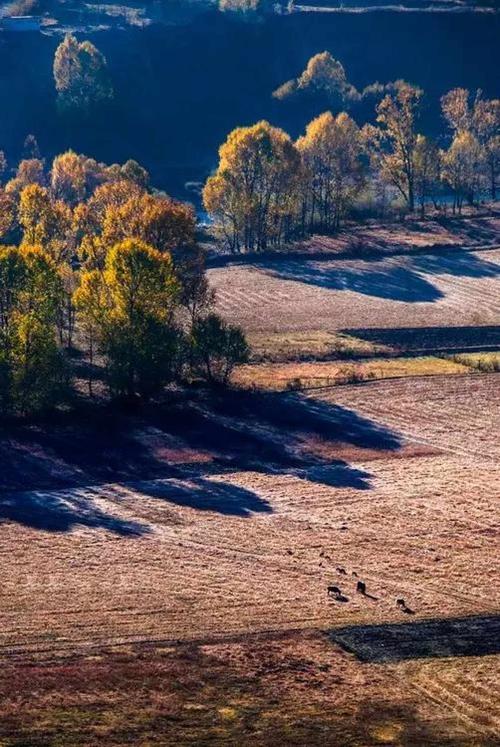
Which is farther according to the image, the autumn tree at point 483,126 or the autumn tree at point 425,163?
the autumn tree at point 483,126

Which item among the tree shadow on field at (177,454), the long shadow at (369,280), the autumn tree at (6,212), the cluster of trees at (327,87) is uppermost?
the cluster of trees at (327,87)

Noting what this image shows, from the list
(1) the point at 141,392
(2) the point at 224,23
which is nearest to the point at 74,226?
(1) the point at 141,392

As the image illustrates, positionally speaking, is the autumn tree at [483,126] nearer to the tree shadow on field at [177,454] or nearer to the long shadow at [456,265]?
the long shadow at [456,265]

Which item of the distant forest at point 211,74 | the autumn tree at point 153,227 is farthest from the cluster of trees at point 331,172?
the autumn tree at point 153,227

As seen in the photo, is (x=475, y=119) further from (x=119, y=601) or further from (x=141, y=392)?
(x=119, y=601)

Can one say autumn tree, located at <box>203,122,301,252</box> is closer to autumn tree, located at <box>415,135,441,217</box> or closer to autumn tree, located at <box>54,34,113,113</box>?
autumn tree, located at <box>415,135,441,217</box>

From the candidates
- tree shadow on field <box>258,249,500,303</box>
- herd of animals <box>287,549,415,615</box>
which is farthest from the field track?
tree shadow on field <box>258,249,500,303</box>

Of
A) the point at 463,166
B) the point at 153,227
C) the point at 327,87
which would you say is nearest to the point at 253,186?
the point at 463,166
